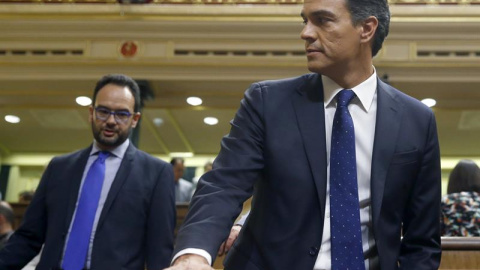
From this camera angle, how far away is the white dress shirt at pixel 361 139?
168cm

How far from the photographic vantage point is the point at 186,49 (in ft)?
29.0

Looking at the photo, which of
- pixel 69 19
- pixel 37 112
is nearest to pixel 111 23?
pixel 69 19

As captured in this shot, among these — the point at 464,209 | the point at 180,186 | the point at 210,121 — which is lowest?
the point at 464,209

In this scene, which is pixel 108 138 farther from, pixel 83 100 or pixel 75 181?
pixel 83 100

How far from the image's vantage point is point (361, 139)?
176cm

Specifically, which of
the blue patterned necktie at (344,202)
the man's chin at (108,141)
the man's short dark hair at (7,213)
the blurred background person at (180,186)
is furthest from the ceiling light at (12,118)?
the blue patterned necktie at (344,202)

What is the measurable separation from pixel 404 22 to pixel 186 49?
2.62m

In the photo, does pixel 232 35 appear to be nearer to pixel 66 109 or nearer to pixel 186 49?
pixel 186 49

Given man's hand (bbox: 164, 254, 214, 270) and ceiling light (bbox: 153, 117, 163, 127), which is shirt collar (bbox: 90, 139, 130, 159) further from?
ceiling light (bbox: 153, 117, 163, 127)

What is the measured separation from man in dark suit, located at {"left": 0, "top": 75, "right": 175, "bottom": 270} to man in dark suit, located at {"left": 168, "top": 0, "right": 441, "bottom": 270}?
1.23 m

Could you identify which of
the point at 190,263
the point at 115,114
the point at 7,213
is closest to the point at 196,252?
the point at 190,263

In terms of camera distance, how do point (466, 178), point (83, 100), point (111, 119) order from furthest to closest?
point (83, 100), point (466, 178), point (111, 119)

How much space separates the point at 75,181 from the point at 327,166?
158 cm

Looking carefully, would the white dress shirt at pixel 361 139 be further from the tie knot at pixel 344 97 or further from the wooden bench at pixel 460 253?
the wooden bench at pixel 460 253
